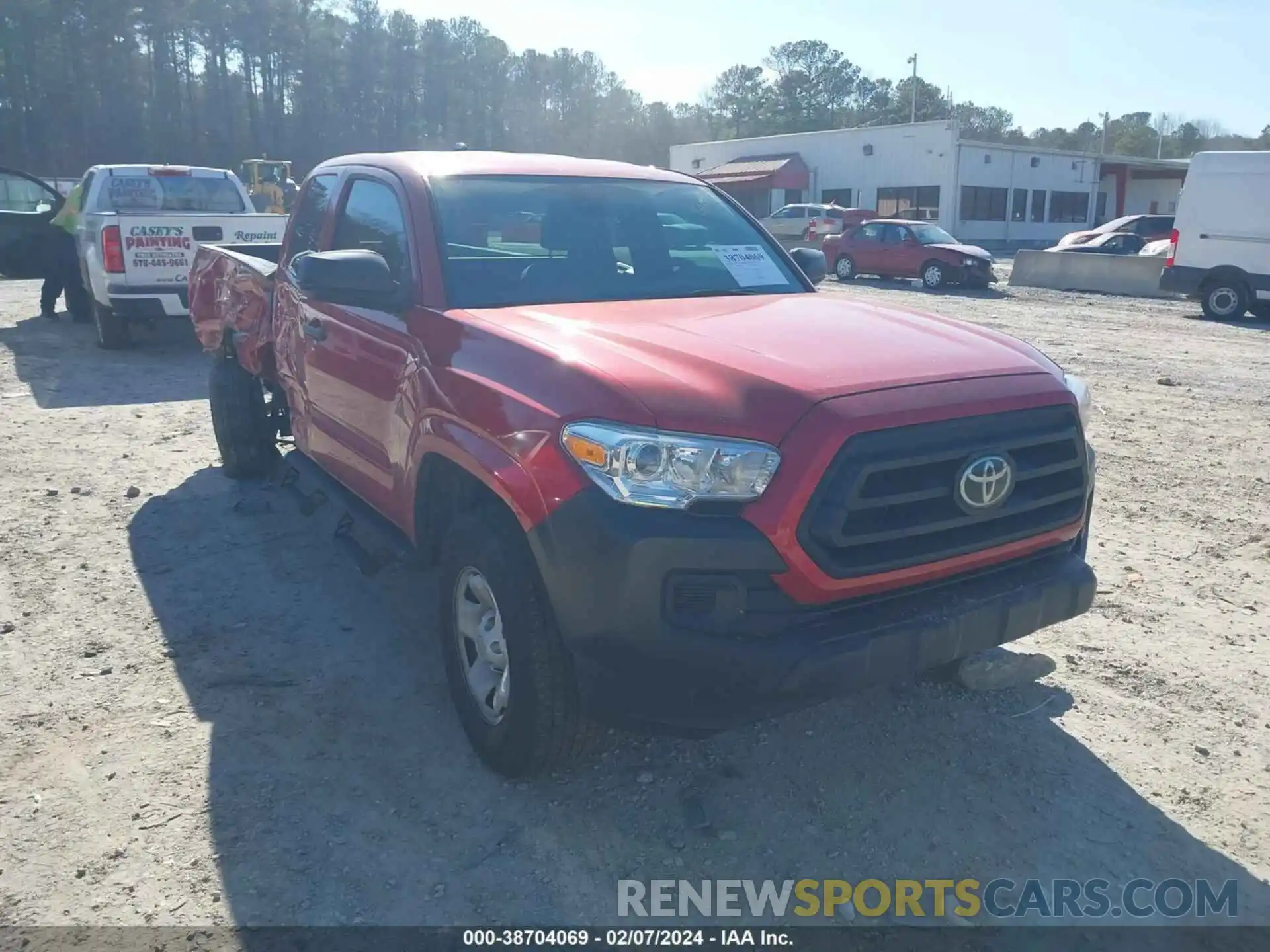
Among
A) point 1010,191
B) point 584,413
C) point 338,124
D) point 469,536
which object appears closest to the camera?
point 584,413

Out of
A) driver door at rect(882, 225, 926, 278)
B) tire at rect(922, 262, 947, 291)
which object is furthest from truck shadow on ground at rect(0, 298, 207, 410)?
driver door at rect(882, 225, 926, 278)

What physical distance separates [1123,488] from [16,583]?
21.6 feet

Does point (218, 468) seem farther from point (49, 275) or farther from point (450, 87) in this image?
point (450, 87)

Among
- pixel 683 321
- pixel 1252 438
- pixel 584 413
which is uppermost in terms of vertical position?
pixel 683 321

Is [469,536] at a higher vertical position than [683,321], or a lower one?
lower

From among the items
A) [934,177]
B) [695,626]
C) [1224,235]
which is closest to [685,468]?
[695,626]

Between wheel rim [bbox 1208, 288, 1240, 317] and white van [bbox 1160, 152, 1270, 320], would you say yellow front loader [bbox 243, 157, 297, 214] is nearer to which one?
white van [bbox 1160, 152, 1270, 320]

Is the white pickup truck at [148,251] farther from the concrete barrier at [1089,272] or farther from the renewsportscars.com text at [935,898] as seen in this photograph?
the concrete barrier at [1089,272]

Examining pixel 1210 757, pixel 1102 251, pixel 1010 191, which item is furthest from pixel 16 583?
pixel 1010 191

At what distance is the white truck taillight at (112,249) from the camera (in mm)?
10414

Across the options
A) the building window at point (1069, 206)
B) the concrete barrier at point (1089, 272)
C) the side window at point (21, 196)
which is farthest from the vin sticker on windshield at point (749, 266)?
the building window at point (1069, 206)

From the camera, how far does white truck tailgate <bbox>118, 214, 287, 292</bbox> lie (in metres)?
10.5

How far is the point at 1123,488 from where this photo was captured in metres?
6.82

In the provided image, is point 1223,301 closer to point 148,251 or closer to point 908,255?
point 908,255
